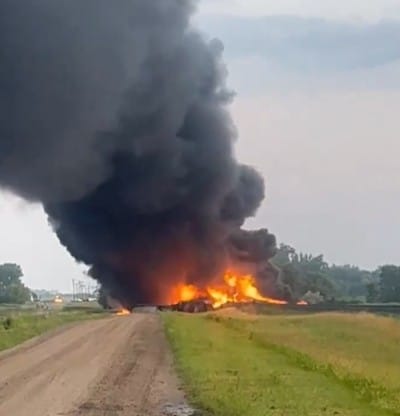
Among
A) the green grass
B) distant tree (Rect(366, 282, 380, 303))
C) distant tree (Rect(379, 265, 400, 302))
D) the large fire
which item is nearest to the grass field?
the green grass

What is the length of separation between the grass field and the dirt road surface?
2.80ft

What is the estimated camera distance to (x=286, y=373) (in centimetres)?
2470

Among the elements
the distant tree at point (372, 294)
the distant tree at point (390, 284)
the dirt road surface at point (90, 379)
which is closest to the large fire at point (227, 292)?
the dirt road surface at point (90, 379)

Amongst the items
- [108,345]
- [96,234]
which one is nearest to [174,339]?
[108,345]

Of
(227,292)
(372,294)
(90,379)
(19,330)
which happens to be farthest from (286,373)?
(372,294)

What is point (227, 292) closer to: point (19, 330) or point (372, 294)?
point (19, 330)

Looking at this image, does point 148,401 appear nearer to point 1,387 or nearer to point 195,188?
point 1,387

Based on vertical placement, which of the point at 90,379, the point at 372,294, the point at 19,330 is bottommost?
the point at 90,379

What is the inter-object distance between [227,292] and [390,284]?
8030 cm

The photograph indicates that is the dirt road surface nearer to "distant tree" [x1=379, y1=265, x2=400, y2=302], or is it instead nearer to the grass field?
the grass field

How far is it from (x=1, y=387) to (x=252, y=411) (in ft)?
26.8

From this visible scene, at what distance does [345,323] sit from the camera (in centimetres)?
6062

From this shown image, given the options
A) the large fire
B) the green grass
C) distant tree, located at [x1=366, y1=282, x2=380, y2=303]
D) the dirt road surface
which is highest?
distant tree, located at [x1=366, y1=282, x2=380, y2=303]

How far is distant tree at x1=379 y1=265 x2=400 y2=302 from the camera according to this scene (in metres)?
156
